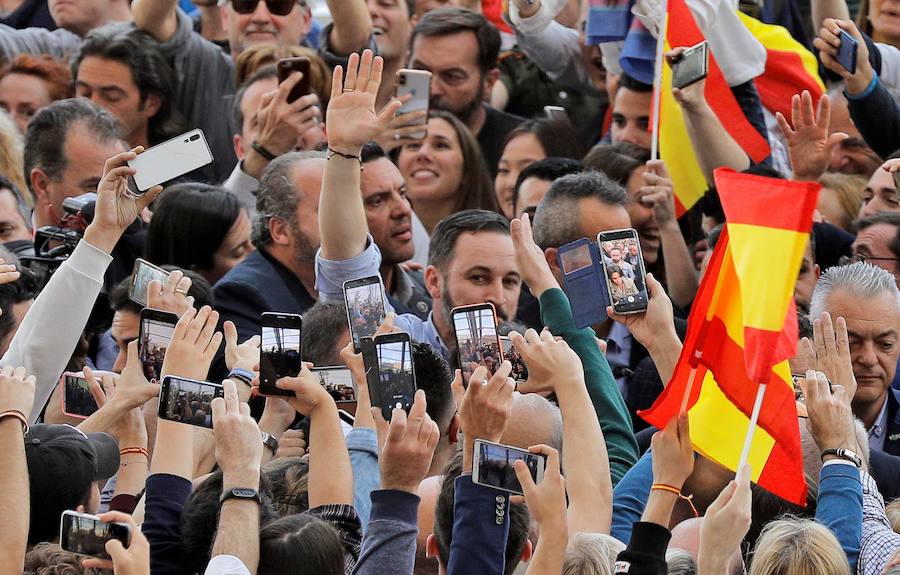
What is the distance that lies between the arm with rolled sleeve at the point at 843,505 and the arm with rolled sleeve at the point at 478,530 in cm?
100

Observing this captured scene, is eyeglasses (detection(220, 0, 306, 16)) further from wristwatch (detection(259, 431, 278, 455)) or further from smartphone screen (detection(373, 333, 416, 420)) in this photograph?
smartphone screen (detection(373, 333, 416, 420))

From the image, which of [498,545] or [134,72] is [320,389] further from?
[134,72]

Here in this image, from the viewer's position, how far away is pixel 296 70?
25.1 ft

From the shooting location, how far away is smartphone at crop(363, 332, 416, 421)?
15.8ft

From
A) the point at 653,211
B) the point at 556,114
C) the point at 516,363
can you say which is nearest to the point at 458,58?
the point at 556,114

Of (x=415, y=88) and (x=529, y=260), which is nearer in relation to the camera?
(x=529, y=260)

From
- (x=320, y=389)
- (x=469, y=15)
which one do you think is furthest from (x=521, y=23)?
(x=320, y=389)

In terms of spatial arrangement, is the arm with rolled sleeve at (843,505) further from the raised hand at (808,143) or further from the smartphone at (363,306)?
the raised hand at (808,143)

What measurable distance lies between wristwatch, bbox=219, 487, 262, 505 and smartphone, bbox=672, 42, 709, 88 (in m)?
3.87

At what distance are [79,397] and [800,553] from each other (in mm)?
2608

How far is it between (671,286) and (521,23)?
243 cm

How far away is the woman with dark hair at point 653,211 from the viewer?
7.57m

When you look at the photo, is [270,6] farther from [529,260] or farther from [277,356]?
[277,356]

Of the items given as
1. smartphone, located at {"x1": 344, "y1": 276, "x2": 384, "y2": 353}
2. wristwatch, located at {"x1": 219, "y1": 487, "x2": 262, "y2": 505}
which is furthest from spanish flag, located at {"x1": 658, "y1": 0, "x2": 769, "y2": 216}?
→ wristwatch, located at {"x1": 219, "y1": 487, "x2": 262, "y2": 505}
